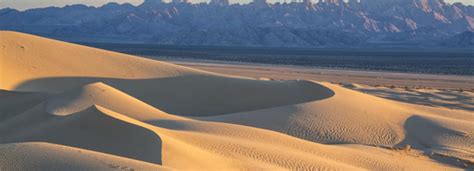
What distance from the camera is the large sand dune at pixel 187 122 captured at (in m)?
10.3

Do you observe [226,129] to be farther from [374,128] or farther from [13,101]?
[13,101]

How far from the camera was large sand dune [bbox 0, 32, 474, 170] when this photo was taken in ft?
33.8

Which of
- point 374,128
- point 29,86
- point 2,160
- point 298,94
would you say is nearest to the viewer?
point 2,160

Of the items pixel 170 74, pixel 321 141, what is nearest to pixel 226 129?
pixel 321 141

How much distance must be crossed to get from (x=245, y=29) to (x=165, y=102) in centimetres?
14303

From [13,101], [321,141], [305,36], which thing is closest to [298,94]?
[321,141]

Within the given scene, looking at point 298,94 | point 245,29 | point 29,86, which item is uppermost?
point 298,94

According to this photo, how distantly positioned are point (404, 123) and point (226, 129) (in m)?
6.23

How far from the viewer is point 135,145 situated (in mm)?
10766

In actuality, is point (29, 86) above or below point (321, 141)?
below

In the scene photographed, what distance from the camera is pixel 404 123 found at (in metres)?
18.2

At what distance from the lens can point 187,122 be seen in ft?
49.6

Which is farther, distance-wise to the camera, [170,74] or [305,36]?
[305,36]

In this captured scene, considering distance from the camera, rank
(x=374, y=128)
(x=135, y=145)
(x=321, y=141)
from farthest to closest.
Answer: (x=374, y=128) < (x=321, y=141) < (x=135, y=145)
